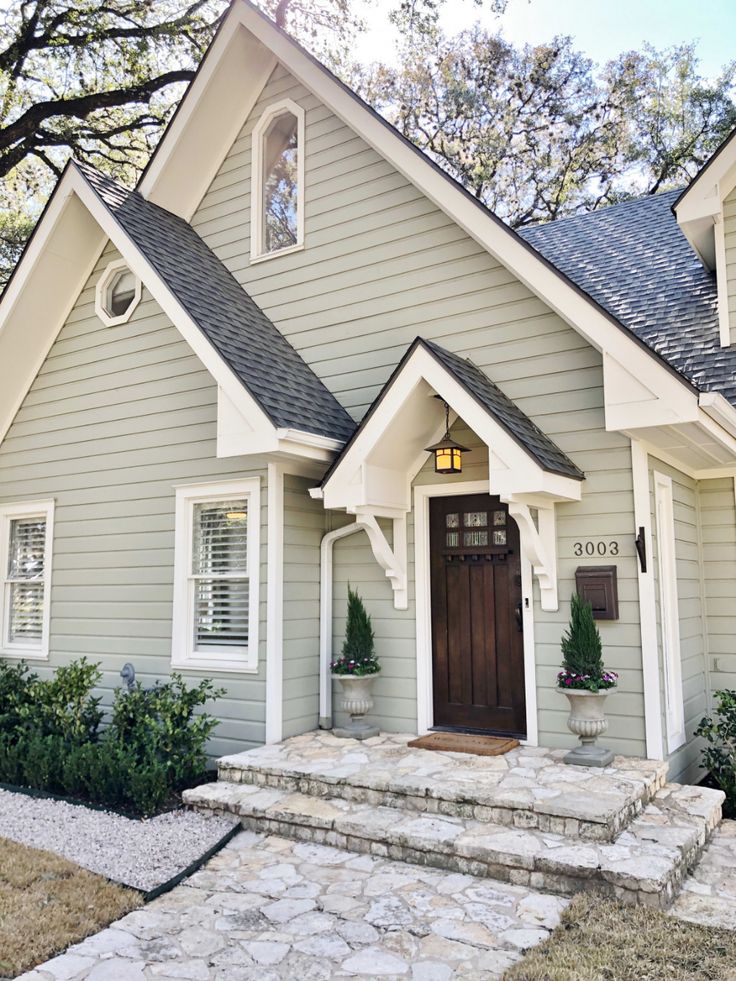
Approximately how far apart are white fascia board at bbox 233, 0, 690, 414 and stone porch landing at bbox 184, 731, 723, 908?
2.65m

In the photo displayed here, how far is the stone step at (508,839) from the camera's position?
3904 millimetres

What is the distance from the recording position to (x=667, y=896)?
3.80 meters

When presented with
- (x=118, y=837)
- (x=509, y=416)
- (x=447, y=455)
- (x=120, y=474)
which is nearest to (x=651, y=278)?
(x=509, y=416)

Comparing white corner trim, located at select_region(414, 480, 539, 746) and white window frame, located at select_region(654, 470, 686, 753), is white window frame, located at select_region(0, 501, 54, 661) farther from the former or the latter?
white window frame, located at select_region(654, 470, 686, 753)

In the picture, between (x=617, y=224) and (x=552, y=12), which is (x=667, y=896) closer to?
(x=617, y=224)

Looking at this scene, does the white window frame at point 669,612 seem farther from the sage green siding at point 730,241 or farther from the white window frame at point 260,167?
the white window frame at point 260,167

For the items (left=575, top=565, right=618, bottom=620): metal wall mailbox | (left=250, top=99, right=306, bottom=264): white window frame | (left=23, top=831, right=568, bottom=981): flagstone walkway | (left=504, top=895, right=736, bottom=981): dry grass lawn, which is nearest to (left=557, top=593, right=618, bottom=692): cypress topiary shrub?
(left=575, top=565, right=618, bottom=620): metal wall mailbox

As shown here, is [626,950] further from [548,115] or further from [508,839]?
[548,115]

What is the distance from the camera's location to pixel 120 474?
7.83 m

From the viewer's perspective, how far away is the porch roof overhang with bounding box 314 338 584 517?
5.32 meters

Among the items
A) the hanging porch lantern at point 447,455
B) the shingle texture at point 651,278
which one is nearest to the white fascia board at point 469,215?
the shingle texture at point 651,278

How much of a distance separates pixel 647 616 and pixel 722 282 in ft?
10.5

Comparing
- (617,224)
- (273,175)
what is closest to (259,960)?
(273,175)

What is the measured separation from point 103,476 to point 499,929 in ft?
19.3
